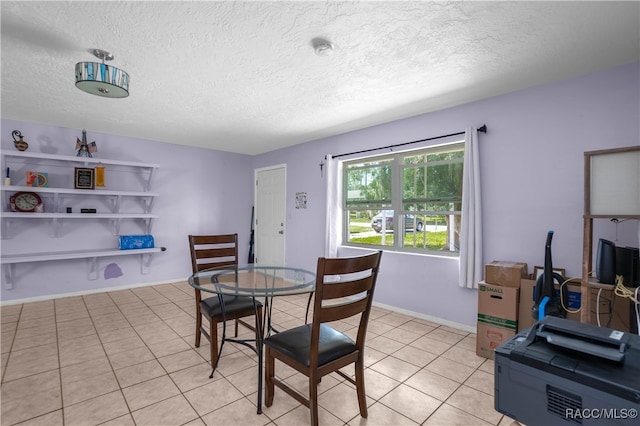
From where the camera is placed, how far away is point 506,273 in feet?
8.50

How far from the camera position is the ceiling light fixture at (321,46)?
208 cm

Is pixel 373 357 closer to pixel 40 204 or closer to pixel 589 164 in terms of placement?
pixel 589 164

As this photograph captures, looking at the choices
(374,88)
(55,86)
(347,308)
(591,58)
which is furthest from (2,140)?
(591,58)

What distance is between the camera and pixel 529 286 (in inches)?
98.3

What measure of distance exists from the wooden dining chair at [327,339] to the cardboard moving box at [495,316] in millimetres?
1431

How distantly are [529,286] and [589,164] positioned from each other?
1052 millimetres

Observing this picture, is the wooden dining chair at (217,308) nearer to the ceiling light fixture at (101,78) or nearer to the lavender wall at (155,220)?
the ceiling light fixture at (101,78)

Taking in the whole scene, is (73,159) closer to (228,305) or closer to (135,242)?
(135,242)

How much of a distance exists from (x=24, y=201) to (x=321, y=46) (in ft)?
14.7

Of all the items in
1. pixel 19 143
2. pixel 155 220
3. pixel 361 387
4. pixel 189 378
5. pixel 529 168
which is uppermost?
pixel 19 143

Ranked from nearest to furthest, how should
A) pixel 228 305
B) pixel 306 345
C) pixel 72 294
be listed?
1. pixel 306 345
2. pixel 228 305
3. pixel 72 294

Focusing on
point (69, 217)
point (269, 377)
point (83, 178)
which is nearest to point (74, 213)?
point (69, 217)

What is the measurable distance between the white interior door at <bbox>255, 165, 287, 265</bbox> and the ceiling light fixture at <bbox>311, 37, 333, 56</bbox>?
340cm

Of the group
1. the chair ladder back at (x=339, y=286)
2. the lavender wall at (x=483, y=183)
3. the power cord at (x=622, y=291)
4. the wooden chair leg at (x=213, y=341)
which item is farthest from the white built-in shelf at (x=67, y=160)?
the power cord at (x=622, y=291)
